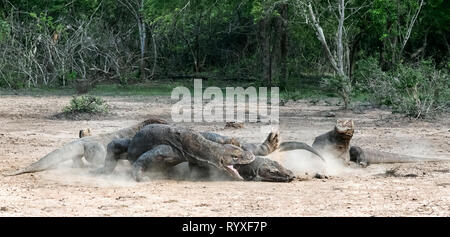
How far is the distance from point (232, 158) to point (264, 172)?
0.37 meters

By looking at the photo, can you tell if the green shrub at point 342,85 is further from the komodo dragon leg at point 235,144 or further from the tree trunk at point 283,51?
the komodo dragon leg at point 235,144

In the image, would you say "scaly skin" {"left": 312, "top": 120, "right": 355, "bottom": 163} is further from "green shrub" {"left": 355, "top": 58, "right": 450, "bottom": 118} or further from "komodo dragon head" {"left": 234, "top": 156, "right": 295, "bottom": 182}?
"green shrub" {"left": 355, "top": 58, "right": 450, "bottom": 118}

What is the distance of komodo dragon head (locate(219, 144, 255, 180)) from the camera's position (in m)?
7.80

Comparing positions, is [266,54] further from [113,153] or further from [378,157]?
[113,153]

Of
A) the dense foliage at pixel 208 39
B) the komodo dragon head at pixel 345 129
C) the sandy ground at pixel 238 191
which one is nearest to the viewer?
the sandy ground at pixel 238 191

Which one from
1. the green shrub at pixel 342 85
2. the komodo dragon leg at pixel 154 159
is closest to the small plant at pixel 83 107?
the green shrub at pixel 342 85

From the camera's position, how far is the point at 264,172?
7.89m

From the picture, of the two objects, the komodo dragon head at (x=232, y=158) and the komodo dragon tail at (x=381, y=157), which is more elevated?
the komodo dragon head at (x=232, y=158)

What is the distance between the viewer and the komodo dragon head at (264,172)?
310 inches

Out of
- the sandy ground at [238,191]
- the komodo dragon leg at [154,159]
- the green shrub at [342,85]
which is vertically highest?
the green shrub at [342,85]

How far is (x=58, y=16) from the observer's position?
27234 millimetres

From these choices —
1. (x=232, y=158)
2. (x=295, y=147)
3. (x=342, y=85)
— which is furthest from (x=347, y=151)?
(x=342, y=85)

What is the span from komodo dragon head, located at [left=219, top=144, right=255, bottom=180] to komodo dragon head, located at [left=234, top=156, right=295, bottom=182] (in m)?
0.09

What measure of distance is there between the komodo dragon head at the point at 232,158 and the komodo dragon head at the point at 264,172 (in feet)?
0.31
